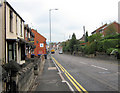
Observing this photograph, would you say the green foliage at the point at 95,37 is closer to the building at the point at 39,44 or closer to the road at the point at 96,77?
the building at the point at 39,44

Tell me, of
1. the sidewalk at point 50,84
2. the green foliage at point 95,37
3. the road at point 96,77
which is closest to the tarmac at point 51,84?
the sidewalk at point 50,84

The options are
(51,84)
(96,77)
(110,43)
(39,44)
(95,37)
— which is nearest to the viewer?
(51,84)

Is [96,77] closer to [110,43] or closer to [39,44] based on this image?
[39,44]

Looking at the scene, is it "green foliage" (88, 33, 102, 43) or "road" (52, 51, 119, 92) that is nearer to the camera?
"road" (52, 51, 119, 92)

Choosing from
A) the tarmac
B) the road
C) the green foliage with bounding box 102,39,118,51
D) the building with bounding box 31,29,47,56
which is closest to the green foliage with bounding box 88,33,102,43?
the green foliage with bounding box 102,39,118,51

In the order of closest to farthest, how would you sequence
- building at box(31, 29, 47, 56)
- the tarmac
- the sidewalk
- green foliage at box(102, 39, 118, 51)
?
1. the tarmac
2. the sidewalk
3. building at box(31, 29, 47, 56)
4. green foliage at box(102, 39, 118, 51)

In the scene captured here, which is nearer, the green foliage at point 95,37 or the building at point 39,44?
the building at point 39,44

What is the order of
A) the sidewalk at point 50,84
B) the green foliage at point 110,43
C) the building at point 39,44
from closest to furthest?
1. the sidewalk at point 50,84
2. the building at point 39,44
3. the green foliage at point 110,43

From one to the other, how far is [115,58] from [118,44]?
4.03 m

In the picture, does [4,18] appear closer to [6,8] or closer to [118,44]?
[6,8]

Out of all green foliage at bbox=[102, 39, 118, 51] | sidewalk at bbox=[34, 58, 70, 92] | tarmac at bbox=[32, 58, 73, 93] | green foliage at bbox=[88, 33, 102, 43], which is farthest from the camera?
green foliage at bbox=[88, 33, 102, 43]

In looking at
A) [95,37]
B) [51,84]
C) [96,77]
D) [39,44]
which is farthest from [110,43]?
[51,84]

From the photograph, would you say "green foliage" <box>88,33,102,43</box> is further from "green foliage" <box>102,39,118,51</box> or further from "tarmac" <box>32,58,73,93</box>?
"tarmac" <box>32,58,73,93</box>

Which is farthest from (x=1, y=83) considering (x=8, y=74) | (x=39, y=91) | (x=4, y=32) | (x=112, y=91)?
(x=4, y=32)
